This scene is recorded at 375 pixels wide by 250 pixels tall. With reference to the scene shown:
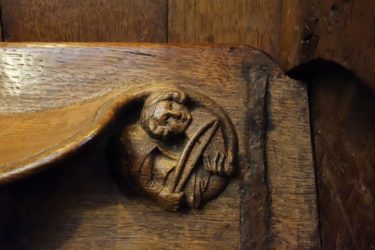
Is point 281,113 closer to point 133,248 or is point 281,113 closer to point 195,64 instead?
point 195,64

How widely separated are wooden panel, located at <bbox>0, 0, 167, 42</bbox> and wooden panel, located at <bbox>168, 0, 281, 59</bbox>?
0.09 feet

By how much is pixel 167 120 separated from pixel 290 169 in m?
0.18

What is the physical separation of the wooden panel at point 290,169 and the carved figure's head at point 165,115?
0.12 meters

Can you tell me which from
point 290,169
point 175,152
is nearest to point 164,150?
point 175,152

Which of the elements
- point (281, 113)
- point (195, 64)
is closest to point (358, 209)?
point (281, 113)

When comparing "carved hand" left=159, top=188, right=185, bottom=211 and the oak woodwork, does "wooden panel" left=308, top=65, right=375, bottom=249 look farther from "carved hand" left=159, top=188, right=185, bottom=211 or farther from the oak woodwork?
"carved hand" left=159, top=188, right=185, bottom=211

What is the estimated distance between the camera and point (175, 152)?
0.59 meters

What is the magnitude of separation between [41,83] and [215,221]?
0.29m

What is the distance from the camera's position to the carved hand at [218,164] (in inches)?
23.2

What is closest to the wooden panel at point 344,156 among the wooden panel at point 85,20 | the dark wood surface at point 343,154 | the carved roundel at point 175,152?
the dark wood surface at point 343,154

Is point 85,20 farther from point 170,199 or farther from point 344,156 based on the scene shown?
point 344,156

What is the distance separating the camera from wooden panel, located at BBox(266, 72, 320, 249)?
0.61 meters

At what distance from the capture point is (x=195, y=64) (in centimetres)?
63

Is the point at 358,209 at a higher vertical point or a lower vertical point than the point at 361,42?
lower
